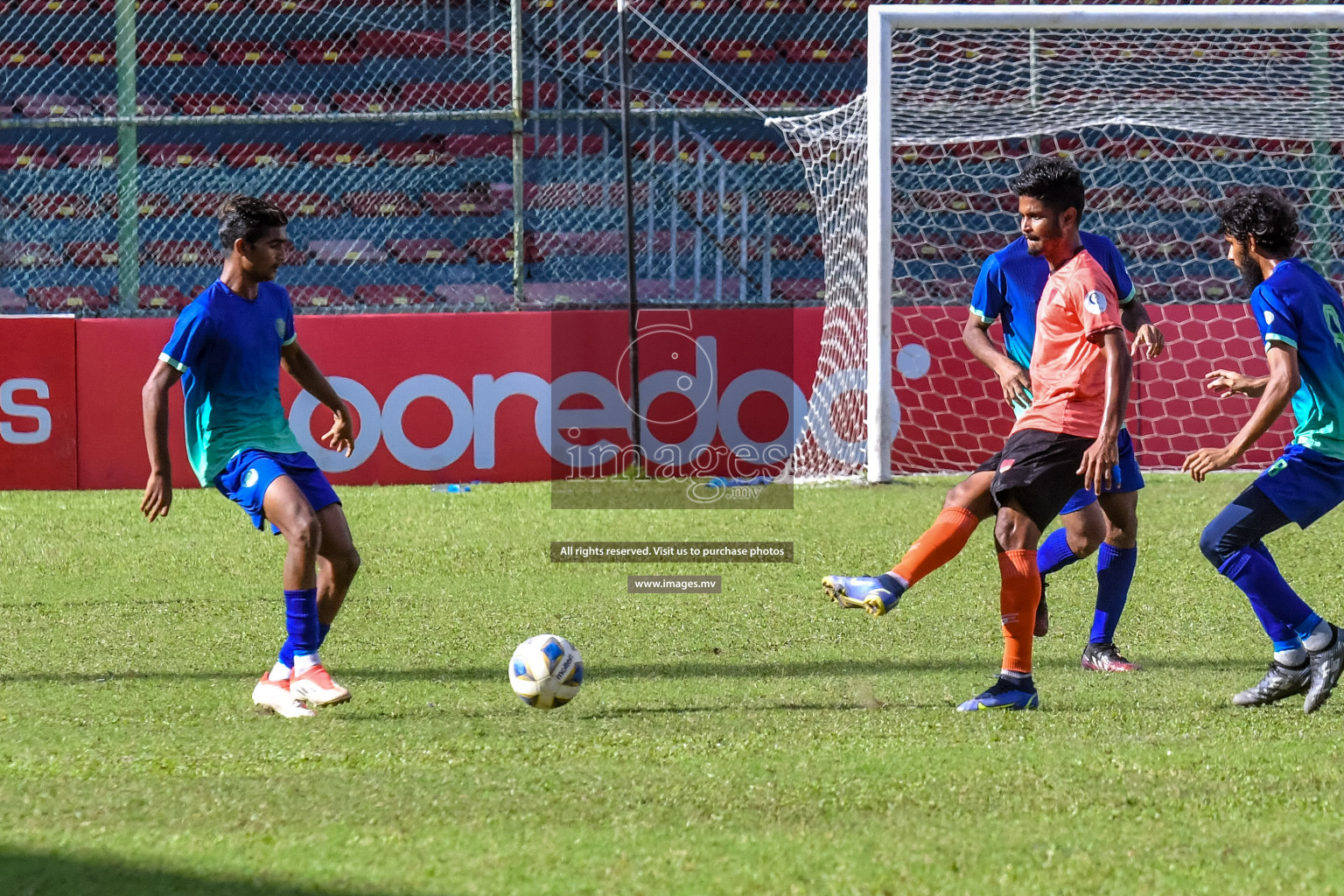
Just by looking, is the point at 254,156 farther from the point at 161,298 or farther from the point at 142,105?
the point at 142,105

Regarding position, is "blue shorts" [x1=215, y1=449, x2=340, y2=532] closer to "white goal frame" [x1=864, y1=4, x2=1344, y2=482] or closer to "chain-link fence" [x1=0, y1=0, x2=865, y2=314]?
"white goal frame" [x1=864, y1=4, x2=1344, y2=482]

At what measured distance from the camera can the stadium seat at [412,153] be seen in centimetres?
1460

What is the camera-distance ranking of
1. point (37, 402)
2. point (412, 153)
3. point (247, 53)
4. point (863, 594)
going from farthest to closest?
point (247, 53) < point (412, 153) < point (37, 402) < point (863, 594)

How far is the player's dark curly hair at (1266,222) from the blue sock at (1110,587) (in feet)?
4.40

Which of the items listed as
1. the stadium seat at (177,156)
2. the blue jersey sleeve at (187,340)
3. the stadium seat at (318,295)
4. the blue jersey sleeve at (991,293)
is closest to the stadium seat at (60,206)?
the stadium seat at (177,156)

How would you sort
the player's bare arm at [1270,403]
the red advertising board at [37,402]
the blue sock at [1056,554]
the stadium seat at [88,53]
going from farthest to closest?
the stadium seat at [88,53], the red advertising board at [37,402], the blue sock at [1056,554], the player's bare arm at [1270,403]

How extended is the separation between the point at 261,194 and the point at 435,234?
160 centimetres

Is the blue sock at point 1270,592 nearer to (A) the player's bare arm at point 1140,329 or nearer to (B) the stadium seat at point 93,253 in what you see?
(A) the player's bare arm at point 1140,329

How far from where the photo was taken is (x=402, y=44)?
567 inches

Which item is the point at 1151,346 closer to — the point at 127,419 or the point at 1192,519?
the point at 1192,519

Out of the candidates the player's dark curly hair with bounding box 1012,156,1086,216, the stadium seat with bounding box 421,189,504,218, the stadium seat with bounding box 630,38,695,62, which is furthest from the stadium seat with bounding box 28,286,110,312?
the player's dark curly hair with bounding box 1012,156,1086,216

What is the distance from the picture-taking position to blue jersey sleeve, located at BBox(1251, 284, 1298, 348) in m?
4.64

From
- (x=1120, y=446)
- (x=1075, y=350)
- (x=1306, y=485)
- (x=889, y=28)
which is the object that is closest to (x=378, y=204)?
(x=889, y=28)

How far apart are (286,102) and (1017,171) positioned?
7.71 metres
